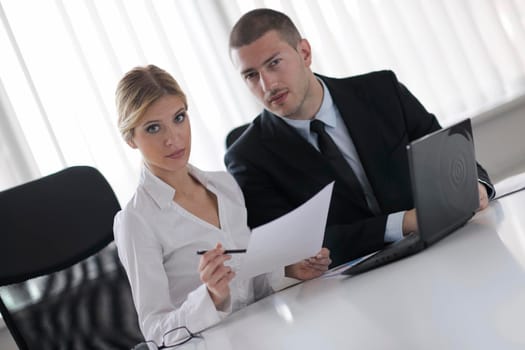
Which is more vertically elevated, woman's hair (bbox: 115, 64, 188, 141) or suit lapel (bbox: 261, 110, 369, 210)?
woman's hair (bbox: 115, 64, 188, 141)

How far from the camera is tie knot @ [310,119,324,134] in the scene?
7.40 feet

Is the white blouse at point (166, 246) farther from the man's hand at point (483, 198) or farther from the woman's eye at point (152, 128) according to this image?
the man's hand at point (483, 198)

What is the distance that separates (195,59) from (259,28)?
4.35ft

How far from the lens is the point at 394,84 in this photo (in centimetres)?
245

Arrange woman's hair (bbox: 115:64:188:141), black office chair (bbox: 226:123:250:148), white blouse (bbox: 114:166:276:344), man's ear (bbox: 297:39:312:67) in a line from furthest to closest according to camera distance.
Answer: black office chair (bbox: 226:123:250:148)
man's ear (bbox: 297:39:312:67)
woman's hair (bbox: 115:64:188:141)
white blouse (bbox: 114:166:276:344)

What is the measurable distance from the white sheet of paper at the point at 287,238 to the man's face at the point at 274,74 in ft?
2.28

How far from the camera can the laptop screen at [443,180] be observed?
1529 mm

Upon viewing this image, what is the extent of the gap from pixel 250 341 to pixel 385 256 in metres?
0.42

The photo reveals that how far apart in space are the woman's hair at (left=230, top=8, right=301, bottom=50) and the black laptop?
88cm

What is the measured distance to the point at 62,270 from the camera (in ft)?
7.16

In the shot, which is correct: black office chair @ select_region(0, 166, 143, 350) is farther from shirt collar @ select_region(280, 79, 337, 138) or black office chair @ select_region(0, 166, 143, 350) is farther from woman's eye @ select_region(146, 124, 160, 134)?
shirt collar @ select_region(280, 79, 337, 138)

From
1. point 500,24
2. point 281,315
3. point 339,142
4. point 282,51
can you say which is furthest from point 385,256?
point 500,24

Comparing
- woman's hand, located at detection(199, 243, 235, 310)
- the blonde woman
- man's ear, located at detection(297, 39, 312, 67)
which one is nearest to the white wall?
man's ear, located at detection(297, 39, 312, 67)

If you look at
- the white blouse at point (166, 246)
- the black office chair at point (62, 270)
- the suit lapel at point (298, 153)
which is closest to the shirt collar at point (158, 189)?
the white blouse at point (166, 246)
